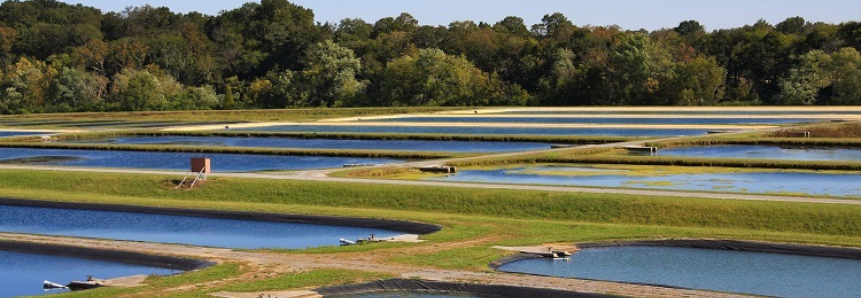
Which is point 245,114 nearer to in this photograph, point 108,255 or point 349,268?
point 108,255

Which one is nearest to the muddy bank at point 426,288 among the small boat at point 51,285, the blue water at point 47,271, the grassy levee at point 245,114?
the blue water at point 47,271

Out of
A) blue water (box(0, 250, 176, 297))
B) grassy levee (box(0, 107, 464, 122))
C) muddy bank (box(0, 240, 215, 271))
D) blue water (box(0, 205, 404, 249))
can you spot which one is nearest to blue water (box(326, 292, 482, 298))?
muddy bank (box(0, 240, 215, 271))

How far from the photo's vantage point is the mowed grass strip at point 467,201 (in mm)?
24500

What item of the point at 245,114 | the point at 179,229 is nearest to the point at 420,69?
the point at 245,114

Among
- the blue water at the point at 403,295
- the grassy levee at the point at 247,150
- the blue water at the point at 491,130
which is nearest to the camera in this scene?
the blue water at the point at 403,295

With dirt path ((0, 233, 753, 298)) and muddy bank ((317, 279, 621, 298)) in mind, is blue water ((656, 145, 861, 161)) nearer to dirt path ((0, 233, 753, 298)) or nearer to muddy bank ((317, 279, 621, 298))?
dirt path ((0, 233, 753, 298))

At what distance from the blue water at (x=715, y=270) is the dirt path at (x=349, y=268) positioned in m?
0.85

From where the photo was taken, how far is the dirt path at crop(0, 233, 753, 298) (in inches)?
691

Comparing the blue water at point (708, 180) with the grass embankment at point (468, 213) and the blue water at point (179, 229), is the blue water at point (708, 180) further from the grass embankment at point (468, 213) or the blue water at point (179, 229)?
the blue water at point (179, 229)

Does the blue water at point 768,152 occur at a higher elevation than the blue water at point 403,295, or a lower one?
higher

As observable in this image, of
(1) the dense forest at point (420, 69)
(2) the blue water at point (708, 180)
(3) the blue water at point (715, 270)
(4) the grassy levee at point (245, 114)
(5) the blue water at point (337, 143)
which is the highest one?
(1) the dense forest at point (420, 69)

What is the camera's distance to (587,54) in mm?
98438

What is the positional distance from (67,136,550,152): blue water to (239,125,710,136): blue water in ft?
19.8

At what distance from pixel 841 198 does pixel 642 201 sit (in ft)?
14.1
